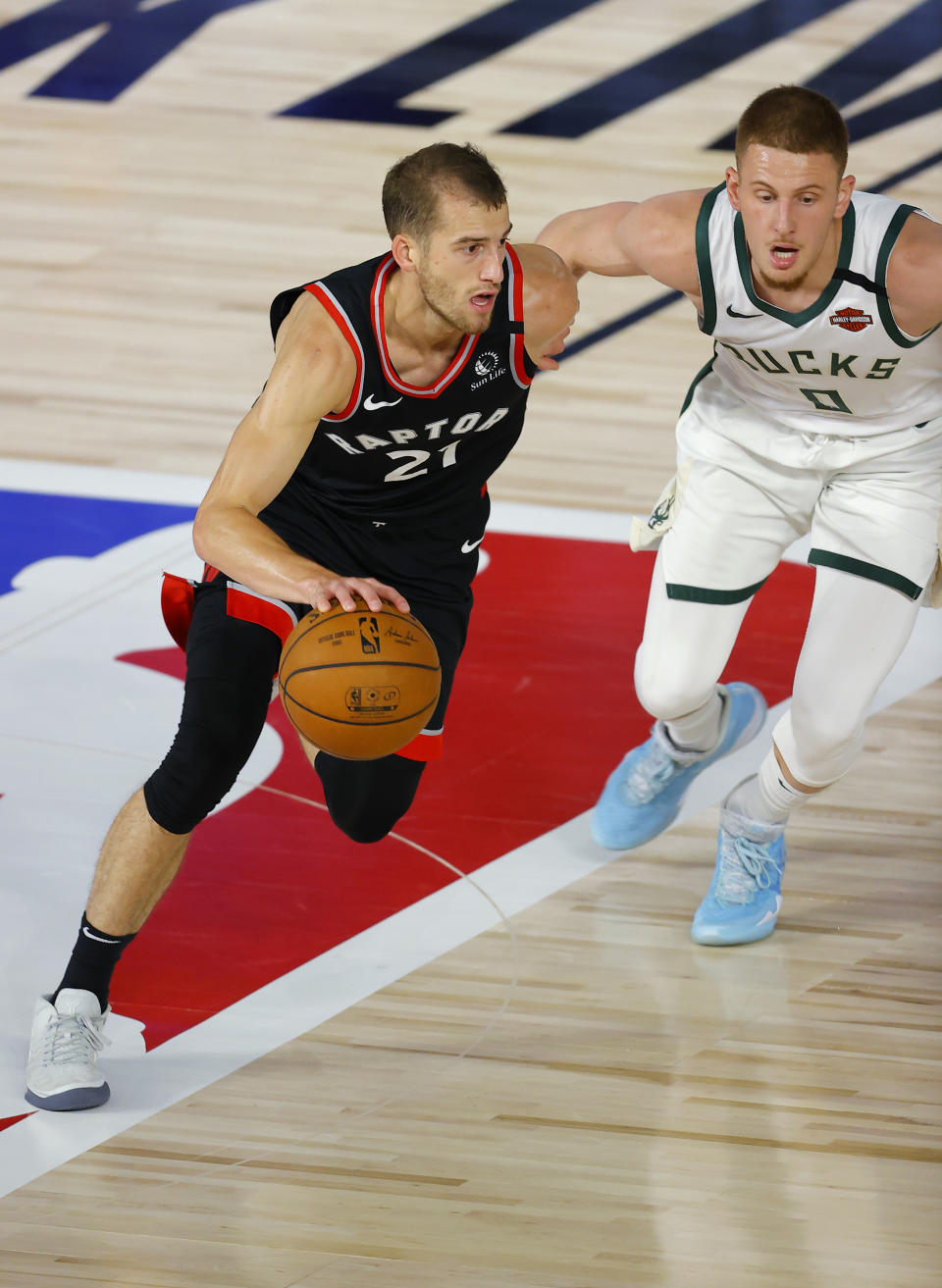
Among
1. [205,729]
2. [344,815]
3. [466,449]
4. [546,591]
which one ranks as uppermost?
[466,449]

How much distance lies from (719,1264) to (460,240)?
1.92 m

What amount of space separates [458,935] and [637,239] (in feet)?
5.20

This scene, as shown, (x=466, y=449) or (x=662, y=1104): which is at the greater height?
(x=466, y=449)

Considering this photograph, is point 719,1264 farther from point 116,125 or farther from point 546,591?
point 116,125

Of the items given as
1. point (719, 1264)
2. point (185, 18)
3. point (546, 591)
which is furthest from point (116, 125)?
point (719, 1264)

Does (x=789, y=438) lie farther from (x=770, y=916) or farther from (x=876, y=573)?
(x=770, y=916)

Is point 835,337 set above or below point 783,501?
above

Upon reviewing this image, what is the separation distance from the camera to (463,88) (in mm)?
9883

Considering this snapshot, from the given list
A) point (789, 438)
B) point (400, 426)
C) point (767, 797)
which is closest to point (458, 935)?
point (767, 797)

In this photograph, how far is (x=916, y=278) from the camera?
3.56m

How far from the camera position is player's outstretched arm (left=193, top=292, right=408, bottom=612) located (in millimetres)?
3168

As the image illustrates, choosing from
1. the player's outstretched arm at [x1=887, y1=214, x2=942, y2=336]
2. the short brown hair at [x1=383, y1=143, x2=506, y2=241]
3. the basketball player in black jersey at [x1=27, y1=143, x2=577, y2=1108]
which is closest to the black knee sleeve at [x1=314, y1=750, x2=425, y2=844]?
the basketball player in black jersey at [x1=27, y1=143, x2=577, y2=1108]

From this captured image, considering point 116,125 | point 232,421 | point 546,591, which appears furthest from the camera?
point 116,125

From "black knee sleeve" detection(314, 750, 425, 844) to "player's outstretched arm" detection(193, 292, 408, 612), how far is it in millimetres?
594
